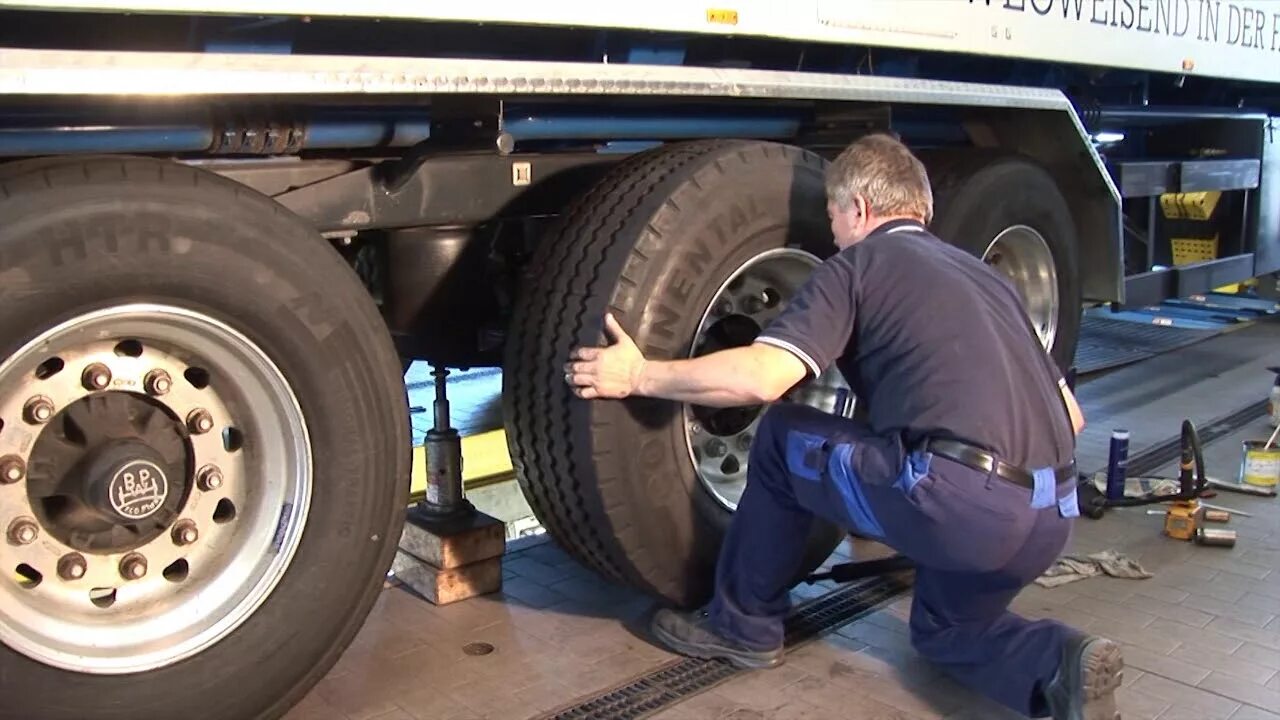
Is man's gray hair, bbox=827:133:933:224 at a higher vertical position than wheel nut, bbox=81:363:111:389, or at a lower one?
higher

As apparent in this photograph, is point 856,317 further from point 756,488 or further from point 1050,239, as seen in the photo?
point 1050,239

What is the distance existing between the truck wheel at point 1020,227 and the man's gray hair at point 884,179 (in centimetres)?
125

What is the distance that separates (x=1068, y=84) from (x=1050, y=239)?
3.31ft

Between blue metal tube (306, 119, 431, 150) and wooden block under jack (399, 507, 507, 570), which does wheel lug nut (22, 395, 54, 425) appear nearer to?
blue metal tube (306, 119, 431, 150)

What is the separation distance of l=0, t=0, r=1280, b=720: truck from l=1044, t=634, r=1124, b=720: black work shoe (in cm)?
65

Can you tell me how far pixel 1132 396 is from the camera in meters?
6.45

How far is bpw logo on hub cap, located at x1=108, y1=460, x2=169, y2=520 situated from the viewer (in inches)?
96.6

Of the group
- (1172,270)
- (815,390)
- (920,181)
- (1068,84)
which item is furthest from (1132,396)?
(920,181)

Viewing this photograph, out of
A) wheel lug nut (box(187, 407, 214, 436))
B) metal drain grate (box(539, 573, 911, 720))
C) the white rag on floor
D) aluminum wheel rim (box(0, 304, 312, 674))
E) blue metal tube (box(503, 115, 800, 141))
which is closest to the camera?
aluminum wheel rim (box(0, 304, 312, 674))

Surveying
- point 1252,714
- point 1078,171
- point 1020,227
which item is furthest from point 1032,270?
point 1252,714

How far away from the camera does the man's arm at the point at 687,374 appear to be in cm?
269

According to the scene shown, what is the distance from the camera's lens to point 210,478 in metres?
2.63

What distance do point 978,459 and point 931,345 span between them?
0.91ft

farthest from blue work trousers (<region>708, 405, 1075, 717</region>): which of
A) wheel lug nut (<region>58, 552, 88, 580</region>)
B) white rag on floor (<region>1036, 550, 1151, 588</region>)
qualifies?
wheel lug nut (<region>58, 552, 88, 580</region>)
